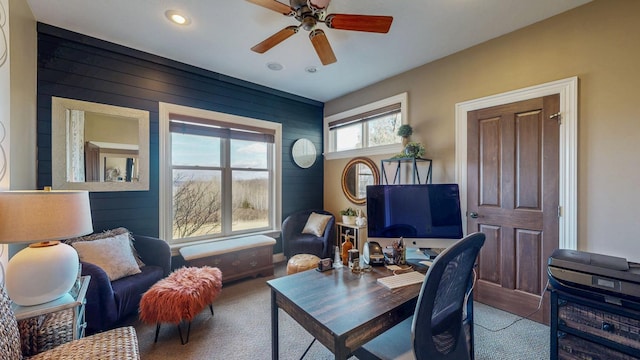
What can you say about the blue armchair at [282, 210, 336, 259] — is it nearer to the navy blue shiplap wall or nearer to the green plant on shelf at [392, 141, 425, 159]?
the navy blue shiplap wall

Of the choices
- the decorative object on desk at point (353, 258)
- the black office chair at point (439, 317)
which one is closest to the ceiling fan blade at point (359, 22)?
the black office chair at point (439, 317)

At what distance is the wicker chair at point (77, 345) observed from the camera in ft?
3.56

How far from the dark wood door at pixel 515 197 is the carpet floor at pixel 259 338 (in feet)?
0.90

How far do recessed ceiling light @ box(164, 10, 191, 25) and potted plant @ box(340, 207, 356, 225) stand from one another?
3131mm

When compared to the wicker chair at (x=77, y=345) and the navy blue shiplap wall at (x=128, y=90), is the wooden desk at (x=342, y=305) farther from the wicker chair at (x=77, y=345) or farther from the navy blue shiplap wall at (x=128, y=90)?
the navy blue shiplap wall at (x=128, y=90)

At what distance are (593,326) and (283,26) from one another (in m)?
3.39

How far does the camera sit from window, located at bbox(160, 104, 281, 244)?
10.6ft

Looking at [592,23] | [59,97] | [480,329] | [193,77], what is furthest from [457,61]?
[59,97]

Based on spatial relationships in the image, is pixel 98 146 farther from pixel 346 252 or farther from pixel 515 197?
pixel 515 197

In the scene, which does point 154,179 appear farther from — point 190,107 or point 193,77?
point 193,77

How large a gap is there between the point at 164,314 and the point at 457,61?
12.7 feet

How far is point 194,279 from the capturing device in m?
2.24

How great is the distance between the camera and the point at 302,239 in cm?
377

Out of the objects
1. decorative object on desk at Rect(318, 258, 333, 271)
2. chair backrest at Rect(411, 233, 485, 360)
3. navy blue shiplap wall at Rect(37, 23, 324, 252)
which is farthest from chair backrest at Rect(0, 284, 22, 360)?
navy blue shiplap wall at Rect(37, 23, 324, 252)
